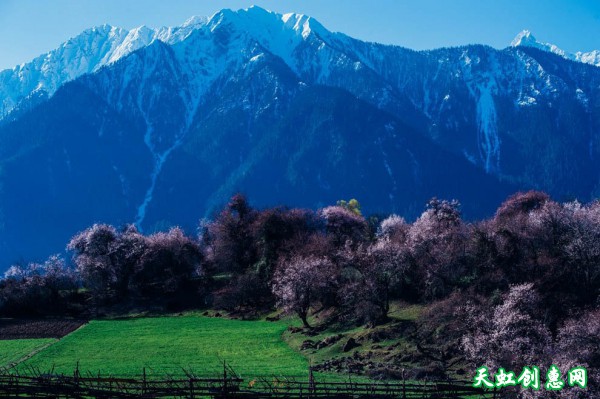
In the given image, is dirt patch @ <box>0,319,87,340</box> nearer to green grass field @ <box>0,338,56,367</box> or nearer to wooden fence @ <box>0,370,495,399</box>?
green grass field @ <box>0,338,56,367</box>

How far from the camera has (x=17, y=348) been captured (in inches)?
2945

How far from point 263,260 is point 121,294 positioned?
90.9 feet

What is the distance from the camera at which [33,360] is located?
6688cm

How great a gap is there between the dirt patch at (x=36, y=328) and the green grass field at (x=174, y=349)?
264 centimetres

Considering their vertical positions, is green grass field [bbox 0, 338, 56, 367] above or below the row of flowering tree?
below

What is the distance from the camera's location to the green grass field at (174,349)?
2291 inches

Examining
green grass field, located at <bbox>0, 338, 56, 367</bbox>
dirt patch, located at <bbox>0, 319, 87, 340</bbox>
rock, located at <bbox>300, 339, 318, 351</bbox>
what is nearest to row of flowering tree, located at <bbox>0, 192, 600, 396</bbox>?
rock, located at <bbox>300, 339, 318, 351</bbox>

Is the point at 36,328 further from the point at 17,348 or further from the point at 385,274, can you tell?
the point at 385,274

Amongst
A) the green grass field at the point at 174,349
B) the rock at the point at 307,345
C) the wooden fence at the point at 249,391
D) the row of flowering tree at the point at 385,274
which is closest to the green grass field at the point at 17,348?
the green grass field at the point at 174,349

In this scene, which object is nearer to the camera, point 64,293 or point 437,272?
point 437,272

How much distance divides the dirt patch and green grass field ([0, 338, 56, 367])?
121 inches

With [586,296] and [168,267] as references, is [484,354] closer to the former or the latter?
[586,296]

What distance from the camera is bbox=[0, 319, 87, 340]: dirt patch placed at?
83.9 meters

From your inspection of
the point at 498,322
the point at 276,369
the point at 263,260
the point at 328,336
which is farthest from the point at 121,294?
the point at 498,322
